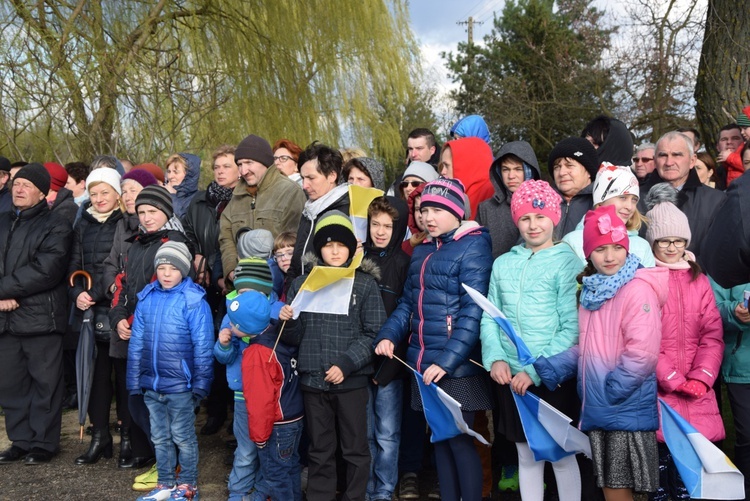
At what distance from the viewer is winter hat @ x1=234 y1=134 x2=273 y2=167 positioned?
548 cm

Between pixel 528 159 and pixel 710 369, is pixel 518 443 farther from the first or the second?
pixel 528 159

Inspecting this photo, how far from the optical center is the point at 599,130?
5.05 metres

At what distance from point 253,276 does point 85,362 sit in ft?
6.23

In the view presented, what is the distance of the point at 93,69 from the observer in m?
8.30

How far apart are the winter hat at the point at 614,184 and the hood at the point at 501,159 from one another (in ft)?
2.07

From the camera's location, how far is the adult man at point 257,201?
17.7 ft

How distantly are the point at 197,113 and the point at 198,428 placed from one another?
14.9 ft

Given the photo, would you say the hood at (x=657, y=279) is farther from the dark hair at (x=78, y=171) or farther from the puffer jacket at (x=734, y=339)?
the dark hair at (x=78, y=171)

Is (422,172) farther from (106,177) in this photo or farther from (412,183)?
(106,177)

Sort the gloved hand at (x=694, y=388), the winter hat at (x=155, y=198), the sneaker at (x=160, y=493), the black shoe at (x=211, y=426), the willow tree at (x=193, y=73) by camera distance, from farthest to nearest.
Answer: the willow tree at (x=193, y=73), the black shoe at (x=211, y=426), the winter hat at (x=155, y=198), the sneaker at (x=160, y=493), the gloved hand at (x=694, y=388)

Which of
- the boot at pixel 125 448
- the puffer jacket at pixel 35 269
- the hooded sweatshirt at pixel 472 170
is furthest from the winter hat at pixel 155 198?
the hooded sweatshirt at pixel 472 170

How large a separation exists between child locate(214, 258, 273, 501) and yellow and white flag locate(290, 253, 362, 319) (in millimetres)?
331

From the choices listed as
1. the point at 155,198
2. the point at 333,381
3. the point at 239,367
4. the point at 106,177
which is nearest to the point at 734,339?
the point at 333,381

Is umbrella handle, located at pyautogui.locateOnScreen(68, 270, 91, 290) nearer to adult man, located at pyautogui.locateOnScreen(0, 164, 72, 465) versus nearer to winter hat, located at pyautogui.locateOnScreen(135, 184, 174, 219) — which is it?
adult man, located at pyautogui.locateOnScreen(0, 164, 72, 465)
